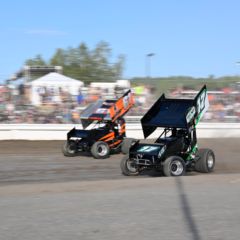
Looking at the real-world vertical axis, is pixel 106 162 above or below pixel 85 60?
below

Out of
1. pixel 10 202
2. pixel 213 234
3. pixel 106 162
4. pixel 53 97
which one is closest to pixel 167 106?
pixel 106 162

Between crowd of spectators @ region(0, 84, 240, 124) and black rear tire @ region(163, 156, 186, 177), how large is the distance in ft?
32.3

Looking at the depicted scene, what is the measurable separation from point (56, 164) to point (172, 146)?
12.0 ft

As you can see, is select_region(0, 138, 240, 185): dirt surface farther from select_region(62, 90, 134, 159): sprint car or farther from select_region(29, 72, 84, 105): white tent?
select_region(29, 72, 84, 105): white tent

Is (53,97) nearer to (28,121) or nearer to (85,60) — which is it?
(28,121)

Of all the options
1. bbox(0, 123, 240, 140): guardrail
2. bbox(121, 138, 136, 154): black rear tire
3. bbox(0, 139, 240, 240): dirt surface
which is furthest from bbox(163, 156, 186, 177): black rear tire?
bbox(0, 123, 240, 140): guardrail

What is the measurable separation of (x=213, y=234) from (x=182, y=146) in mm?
6446

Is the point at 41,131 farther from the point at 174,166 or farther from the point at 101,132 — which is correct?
the point at 174,166

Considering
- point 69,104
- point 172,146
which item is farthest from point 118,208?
point 69,104

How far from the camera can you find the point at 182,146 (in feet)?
38.9

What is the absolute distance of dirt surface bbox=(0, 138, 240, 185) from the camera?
11930mm

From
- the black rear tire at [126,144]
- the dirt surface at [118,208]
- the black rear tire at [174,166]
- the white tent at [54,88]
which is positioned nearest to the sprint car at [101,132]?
the black rear tire at [126,144]

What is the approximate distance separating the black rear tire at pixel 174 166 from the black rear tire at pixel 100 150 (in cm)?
402

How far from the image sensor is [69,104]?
2100cm
